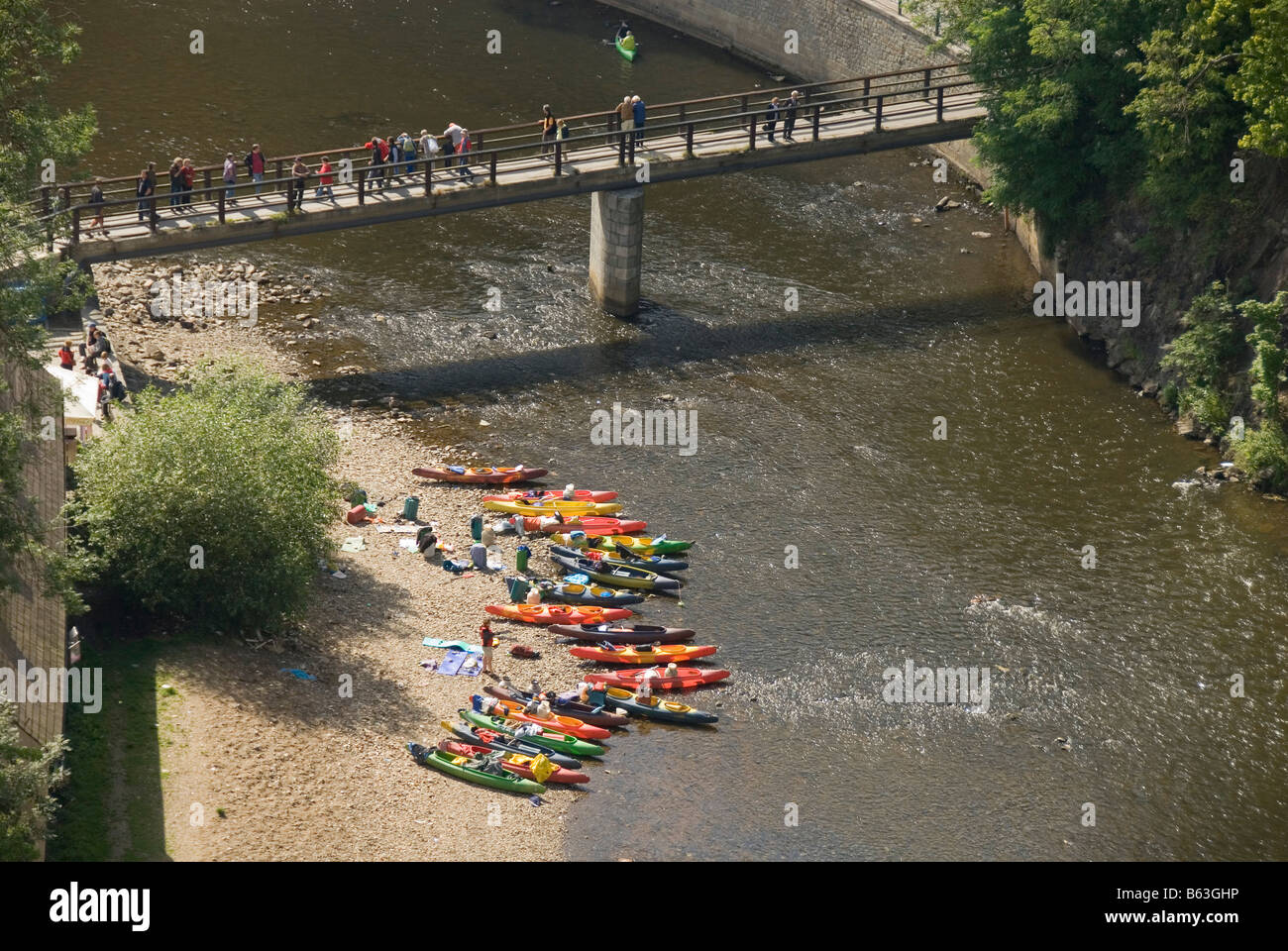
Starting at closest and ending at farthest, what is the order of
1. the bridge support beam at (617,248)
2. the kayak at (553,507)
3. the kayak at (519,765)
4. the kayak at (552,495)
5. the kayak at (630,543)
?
the kayak at (519,765)
the kayak at (630,543)
the kayak at (553,507)
the kayak at (552,495)
the bridge support beam at (617,248)

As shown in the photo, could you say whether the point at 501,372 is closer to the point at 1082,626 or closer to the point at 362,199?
the point at 362,199

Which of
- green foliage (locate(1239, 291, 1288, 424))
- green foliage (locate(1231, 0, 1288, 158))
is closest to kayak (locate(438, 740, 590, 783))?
green foliage (locate(1239, 291, 1288, 424))

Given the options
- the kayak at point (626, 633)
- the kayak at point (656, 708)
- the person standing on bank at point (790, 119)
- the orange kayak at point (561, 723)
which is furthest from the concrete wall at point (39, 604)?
the person standing on bank at point (790, 119)

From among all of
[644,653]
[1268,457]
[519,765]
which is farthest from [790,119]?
[519,765]

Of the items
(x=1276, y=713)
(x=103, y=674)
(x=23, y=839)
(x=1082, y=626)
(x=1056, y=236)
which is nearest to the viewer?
(x=23, y=839)

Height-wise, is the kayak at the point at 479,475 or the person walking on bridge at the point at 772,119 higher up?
the person walking on bridge at the point at 772,119

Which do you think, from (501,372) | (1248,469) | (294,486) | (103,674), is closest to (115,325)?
(501,372)

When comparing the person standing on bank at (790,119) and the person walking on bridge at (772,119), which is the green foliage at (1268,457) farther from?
the person walking on bridge at (772,119)
